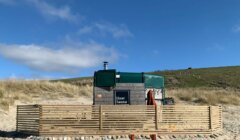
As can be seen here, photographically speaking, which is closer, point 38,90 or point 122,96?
point 122,96

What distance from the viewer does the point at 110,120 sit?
71.6 feet

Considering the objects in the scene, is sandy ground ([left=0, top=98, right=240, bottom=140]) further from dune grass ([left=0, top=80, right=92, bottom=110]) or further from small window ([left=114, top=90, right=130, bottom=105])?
small window ([left=114, top=90, right=130, bottom=105])

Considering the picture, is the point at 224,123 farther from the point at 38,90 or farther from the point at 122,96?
the point at 38,90

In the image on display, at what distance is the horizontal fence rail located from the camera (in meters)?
21.2

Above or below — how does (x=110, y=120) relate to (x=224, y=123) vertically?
above

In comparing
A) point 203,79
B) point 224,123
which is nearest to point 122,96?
point 224,123

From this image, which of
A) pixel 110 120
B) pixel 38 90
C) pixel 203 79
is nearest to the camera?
pixel 110 120

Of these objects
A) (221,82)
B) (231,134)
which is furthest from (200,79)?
(231,134)

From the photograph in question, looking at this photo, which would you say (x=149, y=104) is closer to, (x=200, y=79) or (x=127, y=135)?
(x=127, y=135)

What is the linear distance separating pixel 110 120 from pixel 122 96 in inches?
169

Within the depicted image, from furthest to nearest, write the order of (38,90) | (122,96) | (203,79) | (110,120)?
(203,79)
(38,90)
(122,96)
(110,120)

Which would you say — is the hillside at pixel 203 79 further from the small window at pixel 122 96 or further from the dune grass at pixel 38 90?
the small window at pixel 122 96

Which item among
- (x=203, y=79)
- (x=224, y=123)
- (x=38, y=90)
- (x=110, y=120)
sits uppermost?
(x=203, y=79)

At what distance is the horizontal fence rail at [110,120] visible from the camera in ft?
69.5
